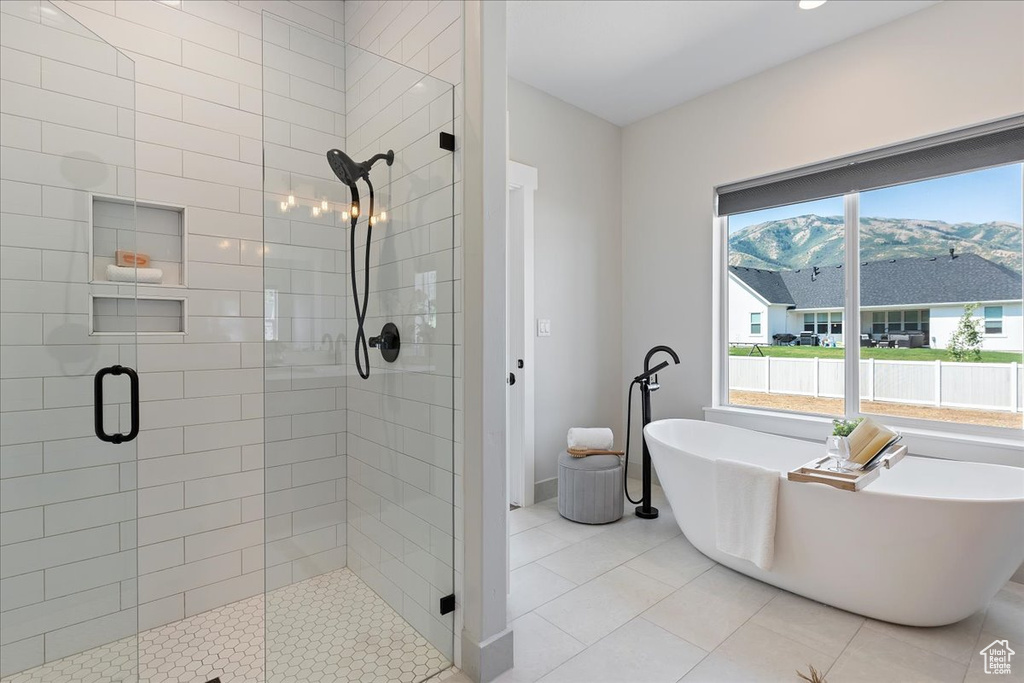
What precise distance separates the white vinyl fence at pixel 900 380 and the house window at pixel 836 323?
0.18m

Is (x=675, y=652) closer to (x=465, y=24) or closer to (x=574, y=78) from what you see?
(x=465, y=24)

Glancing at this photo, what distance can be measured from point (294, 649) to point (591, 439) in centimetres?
203

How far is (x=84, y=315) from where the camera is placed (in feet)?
5.03

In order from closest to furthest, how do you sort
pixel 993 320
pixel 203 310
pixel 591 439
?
pixel 203 310
pixel 993 320
pixel 591 439

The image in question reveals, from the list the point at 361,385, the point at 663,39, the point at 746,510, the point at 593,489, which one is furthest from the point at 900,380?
the point at 361,385

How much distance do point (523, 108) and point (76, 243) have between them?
2.67 m

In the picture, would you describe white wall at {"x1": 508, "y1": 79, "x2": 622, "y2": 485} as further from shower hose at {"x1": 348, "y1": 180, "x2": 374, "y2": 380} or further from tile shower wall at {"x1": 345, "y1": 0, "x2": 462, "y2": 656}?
shower hose at {"x1": 348, "y1": 180, "x2": 374, "y2": 380}

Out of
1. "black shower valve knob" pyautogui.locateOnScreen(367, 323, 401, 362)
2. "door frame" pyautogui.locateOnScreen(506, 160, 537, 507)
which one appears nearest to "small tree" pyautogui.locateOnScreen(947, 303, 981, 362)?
"door frame" pyautogui.locateOnScreen(506, 160, 537, 507)

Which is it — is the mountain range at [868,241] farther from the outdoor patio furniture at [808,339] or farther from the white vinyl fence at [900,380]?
the white vinyl fence at [900,380]

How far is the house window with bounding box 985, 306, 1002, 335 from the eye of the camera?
2.55m

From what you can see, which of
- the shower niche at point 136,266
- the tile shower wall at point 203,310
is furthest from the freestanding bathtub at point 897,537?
the shower niche at point 136,266

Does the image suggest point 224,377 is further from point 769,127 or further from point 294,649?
point 769,127

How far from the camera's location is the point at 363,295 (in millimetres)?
1749

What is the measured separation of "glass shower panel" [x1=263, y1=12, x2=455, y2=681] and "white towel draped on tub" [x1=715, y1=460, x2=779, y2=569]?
1.31 m
